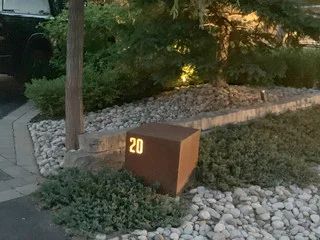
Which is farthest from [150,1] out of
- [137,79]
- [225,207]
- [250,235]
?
[250,235]

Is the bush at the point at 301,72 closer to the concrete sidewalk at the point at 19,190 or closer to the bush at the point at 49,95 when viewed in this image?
the bush at the point at 49,95

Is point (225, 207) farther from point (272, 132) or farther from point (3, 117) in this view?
point (3, 117)

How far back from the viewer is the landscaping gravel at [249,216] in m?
3.85

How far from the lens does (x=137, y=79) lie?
7441 millimetres

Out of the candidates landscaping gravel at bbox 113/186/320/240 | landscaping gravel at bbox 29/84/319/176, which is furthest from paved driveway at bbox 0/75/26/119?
landscaping gravel at bbox 113/186/320/240

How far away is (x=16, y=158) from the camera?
547cm

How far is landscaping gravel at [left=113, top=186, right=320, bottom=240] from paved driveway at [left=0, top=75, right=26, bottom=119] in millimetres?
4067

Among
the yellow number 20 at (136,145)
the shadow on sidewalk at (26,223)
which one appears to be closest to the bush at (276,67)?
the yellow number 20 at (136,145)

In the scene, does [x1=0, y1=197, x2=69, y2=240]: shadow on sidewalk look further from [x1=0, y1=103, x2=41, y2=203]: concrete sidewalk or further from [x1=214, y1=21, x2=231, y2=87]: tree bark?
[x1=214, y1=21, x2=231, y2=87]: tree bark

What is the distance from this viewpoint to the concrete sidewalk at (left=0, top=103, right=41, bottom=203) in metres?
4.61

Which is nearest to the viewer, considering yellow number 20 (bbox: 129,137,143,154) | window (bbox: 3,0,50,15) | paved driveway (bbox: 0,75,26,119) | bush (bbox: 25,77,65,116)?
yellow number 20 (bbox: 129,137,143,154)

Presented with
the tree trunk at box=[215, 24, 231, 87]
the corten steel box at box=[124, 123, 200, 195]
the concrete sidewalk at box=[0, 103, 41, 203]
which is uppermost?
the tree trunk at box=[215, 24, 231, 87]

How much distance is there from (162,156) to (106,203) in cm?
62

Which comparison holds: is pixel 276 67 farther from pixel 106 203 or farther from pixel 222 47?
pixel 106 203
